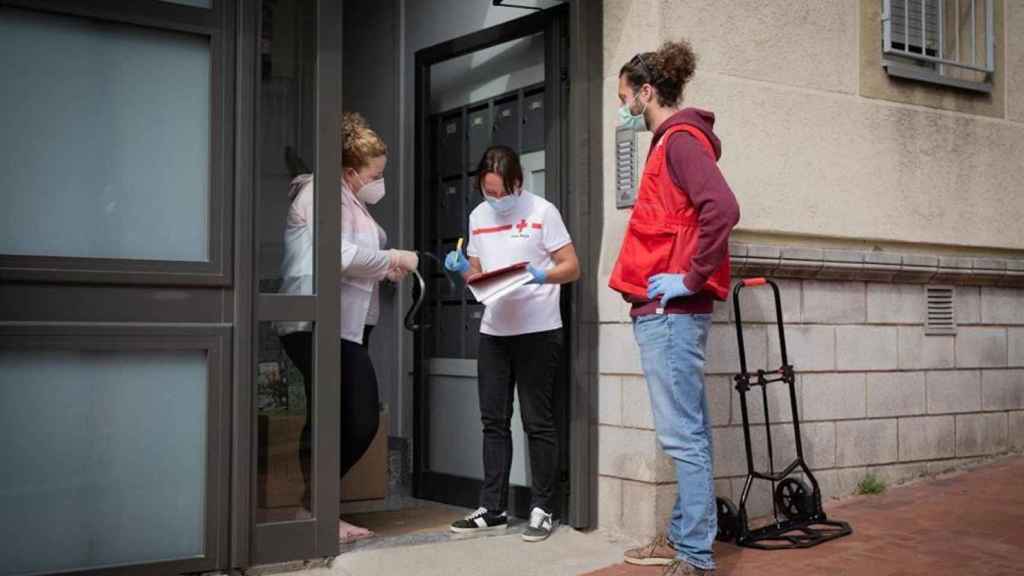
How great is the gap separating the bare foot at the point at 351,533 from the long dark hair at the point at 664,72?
246 centimetres

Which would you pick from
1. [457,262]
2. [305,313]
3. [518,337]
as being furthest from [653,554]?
[305,313]

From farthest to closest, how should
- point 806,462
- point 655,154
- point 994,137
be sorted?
1. point 994,137
2. point 806,462
3. point 655,154

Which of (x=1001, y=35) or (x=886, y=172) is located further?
(x=1001, y=35)

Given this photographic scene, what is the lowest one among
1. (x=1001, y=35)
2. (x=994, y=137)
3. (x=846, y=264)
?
(x=846, y=264)

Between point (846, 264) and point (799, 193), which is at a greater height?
point (799, 193)

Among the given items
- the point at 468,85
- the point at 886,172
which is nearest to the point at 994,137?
the point at 886,172

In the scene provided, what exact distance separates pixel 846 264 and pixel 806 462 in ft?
3.68

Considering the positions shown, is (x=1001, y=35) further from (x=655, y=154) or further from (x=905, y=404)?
(x=655, y=154)

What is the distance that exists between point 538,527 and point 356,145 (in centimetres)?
209

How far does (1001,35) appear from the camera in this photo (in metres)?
7.36

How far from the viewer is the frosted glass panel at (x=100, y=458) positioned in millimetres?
4309

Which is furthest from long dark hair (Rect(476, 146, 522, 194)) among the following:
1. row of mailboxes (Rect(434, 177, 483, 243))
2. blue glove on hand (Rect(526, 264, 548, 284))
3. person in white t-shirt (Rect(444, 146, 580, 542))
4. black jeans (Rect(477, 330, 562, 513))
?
row of mailboxes (Rect(434, 177, 483, 243))

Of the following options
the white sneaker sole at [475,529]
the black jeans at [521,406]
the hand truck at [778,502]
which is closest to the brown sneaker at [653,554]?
the hand truck at [778,502]

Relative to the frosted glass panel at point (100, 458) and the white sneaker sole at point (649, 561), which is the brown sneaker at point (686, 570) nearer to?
the white sneaker sole at point (649, 561)
